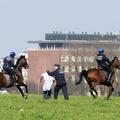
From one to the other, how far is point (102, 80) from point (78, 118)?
12.7 m

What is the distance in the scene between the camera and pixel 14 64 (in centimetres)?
2925

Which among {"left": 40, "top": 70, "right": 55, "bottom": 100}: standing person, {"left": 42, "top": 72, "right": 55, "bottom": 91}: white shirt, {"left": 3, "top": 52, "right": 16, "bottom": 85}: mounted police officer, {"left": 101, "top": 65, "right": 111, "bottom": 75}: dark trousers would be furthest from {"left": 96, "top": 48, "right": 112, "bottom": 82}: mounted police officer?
{"left": 42, "top": 72, "right": 55, "bottom": 91}: white shirt

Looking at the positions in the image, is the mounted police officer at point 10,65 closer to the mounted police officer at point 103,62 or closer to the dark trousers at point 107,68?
the mounted police officer at point 103,62

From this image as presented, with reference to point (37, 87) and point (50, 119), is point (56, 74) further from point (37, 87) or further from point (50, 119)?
point (37, 87)

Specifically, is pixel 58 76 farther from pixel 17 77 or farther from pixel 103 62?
pixel 103 62

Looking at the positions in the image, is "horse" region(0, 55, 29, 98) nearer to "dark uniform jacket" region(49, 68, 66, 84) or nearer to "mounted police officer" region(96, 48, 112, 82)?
"dark uniform jacket" region(49, 68, 66, 84)

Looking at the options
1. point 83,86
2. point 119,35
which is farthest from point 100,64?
point 119,35

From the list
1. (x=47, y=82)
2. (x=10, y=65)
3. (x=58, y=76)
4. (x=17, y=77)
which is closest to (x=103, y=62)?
(x=17, y=77)

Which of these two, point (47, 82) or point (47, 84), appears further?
point (47, 82)

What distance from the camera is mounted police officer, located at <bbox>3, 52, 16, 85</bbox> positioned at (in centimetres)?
2873

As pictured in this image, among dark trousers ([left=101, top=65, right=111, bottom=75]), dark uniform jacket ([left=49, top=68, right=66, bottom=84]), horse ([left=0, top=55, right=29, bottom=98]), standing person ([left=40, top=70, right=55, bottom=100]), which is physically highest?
dark trousers ([left=101, top=65, right=111, bottom=75])

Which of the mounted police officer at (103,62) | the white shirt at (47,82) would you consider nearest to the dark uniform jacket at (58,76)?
the white shirt at (47,82)

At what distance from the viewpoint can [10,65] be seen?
28.8m

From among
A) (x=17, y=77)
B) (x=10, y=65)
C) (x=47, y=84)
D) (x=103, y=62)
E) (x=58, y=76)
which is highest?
(x=103, y=62)
